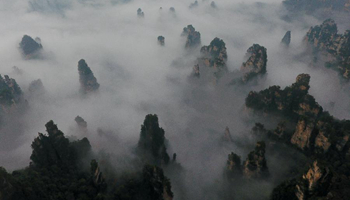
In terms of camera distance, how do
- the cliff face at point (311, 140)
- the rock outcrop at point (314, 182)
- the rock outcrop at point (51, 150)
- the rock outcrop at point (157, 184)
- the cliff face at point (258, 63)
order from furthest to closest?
the cliff face at point (258, 63), the rock outcrop at point (51, 150), the rock outcrop at point (157, 184), the cliff face at point (311, 140), the rock outcrop at point (314, 182)

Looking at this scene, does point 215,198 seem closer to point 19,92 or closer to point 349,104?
point 349,104

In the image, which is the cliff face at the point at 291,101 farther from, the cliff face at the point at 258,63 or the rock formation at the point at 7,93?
the rock formation at the point at 7,93

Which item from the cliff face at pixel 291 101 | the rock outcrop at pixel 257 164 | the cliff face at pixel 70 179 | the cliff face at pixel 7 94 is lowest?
the cliff face at pixel 70 179

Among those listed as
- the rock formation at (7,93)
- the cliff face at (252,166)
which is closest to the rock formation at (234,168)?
the cliff face at (252,166)

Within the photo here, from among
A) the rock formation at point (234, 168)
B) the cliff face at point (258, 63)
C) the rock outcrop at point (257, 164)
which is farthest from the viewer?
the cliff face at point (258, 63)

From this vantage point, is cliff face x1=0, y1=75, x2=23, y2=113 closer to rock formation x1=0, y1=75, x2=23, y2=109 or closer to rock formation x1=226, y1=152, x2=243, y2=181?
rock formation x1=0, y1=75, x2=23, y2=109

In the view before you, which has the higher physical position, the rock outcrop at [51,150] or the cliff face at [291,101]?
the cliff face at [291,101]

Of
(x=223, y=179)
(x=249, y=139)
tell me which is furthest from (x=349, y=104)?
(x=223, y=179)
